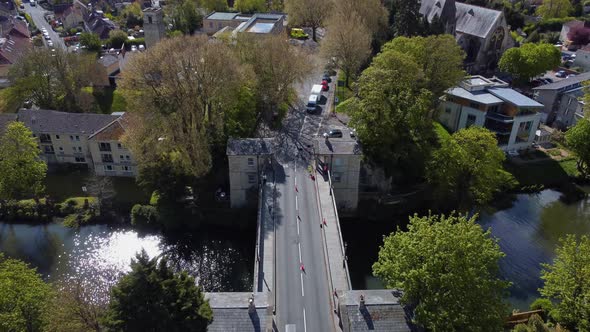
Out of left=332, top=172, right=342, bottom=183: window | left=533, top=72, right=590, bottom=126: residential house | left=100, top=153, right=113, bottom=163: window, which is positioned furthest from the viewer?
left=533, top=72, right=590, bottom=126: residential house

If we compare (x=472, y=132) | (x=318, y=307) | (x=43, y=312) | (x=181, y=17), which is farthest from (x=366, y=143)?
(x=181, y=17)

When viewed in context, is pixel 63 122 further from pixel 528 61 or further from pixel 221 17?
pixel 528 61

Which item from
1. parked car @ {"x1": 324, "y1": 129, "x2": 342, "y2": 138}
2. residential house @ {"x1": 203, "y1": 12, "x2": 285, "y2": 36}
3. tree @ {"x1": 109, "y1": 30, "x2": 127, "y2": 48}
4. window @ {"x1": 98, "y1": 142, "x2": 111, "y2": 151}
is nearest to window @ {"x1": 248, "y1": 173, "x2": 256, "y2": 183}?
parked car @ {"x1": 324, "y1": 129, "x2": 342, "y2": 138}

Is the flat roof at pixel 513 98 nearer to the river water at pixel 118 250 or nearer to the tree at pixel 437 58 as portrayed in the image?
the tree at pixel 437 58

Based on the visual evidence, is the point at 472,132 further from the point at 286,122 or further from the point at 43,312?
the point at 43,312

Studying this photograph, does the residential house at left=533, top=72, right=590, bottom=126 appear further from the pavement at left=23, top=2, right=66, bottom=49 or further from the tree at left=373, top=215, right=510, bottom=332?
the pavement at left=23, top=2, right=66, bottom=49

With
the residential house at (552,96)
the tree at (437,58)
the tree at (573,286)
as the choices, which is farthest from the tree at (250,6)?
the tree at (573,286)

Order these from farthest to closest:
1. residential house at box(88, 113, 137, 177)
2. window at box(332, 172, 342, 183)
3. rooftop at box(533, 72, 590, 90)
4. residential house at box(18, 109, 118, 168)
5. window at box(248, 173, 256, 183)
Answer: rooftop at box(533, 72, 590, 90), residential house at box(18, 109, 118, 168), residential house at box(88, 113, 137, 177), window at box(332, 172, 342, 183), window at box(248, 173, 256, 183)
